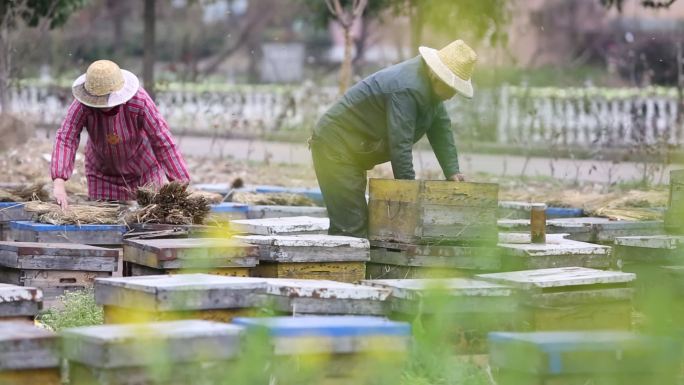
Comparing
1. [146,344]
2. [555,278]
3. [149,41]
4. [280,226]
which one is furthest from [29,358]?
[149,41]

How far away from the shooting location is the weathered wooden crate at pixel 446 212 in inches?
303

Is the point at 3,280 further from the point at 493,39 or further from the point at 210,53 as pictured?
the point at 210,53

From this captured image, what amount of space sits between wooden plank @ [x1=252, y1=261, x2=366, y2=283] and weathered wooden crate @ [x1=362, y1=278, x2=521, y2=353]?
2.35 ft

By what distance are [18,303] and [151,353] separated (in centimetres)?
116

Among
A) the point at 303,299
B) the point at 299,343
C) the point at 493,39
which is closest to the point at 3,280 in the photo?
the point at 303,299

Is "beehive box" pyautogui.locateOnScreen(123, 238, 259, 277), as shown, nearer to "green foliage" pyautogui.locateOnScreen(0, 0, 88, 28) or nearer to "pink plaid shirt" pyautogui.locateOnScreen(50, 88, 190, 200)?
"pink plaid shirt" pyautogui.locateOnScreen(50, 88, 190, 200)

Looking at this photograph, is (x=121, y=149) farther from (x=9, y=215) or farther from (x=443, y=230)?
(x=443, y=230)

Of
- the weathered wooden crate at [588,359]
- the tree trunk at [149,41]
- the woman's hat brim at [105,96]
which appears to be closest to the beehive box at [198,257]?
the woman's hat brim at [105,96]

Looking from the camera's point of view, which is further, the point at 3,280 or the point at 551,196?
the point at 551,196

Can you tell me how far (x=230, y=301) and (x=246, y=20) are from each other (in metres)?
36.1

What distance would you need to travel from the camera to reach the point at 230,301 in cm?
616

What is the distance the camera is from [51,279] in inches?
302

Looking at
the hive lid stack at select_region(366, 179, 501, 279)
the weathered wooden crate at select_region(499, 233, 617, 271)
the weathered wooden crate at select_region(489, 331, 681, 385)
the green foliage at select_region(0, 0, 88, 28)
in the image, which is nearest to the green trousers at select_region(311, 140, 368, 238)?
the hive lid stack at select_region(366, 179, 501, 279)

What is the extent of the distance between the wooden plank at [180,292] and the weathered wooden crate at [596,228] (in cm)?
329
